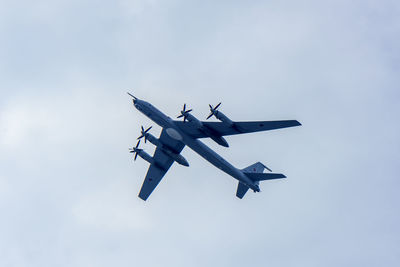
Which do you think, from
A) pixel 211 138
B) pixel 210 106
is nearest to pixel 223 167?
pixel 211 138

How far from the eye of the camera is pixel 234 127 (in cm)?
4906

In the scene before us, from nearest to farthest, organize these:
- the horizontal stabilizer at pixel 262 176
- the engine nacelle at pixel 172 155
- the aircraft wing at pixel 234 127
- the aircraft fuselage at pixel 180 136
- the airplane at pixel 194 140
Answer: the aircraft wing at pixel 234 127
the airplane at pixel 194 140
the aircraft fuselage at pixel 180 136
the horizontal stabilizer at pixel 262 176
the engine nacelle at pixel 172 155

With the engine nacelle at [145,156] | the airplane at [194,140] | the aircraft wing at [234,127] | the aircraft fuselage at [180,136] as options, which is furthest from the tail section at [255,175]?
the engine nacelle at [145,156]

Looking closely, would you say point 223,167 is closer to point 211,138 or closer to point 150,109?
point 211,138

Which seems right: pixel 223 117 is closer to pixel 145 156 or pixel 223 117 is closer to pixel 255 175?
pixel 255 175

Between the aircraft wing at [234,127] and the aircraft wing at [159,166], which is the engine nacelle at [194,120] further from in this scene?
the aircraft wing at [159,166]

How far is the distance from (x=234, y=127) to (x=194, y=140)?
209 inches

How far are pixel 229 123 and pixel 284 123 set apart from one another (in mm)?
5303

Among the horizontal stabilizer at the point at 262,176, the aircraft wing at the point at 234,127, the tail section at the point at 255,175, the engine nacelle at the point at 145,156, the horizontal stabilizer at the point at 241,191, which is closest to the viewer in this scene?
the aircraft wing at the point at 234,127

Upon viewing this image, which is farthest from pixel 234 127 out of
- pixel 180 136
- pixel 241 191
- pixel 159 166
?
pixel 159 166

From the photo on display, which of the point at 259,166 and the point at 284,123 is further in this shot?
the point at 259,166

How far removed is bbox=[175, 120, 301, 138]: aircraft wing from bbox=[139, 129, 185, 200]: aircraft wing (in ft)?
12.3

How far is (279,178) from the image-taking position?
52656 millimetres

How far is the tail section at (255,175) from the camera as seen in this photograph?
2082 inches
